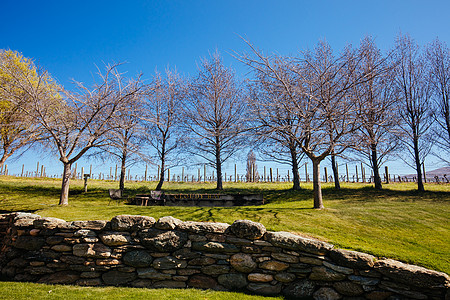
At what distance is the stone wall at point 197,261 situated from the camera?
192 inches

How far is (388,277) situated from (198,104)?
569 inches

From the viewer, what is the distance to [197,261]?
558 centimetres

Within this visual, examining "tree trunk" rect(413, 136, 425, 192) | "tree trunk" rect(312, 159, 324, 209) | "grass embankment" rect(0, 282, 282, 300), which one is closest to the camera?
"grass embankment" rect(0, 282, 282, 300)

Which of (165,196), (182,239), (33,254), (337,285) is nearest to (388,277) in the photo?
(337,285)

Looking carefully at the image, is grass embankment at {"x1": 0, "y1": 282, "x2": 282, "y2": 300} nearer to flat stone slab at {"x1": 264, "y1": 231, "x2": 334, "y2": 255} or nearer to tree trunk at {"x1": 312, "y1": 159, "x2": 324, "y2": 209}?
flat stone slab at {"x1": 264, "y1": 231, "x2": 334, "y2": 255}

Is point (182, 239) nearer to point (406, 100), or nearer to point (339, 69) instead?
point (339, 69)

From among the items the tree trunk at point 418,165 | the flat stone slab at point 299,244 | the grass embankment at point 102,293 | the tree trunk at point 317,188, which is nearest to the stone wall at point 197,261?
the flat stone slab at point 299,244

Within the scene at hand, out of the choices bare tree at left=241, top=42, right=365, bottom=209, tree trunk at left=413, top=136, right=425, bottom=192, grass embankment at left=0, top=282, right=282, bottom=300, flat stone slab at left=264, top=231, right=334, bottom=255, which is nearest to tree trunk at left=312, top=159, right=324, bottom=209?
bare tree at left=241, top=42, right=365, bottom=209

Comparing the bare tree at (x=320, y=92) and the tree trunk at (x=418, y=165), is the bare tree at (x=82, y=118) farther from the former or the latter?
the tree trunk at (x=418, y=165)

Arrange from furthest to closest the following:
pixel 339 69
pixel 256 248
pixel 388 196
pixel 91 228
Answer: pixel 388 196, pixel 339 69, pixel 91 228, pixel 256 248

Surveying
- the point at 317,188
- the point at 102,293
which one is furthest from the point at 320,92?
the point at 102,293

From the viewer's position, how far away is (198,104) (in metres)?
17.3

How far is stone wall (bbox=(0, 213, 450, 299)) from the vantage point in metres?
4.89

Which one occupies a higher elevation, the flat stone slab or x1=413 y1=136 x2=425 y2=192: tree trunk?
x1=413 y1=136 x2=425 y2=192: tree trunk
